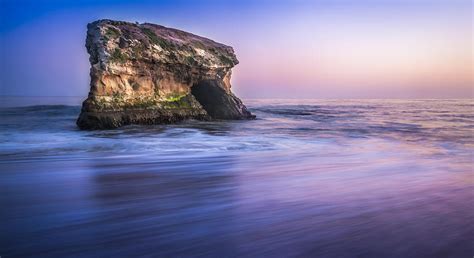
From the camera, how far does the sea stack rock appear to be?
1352 centimetres

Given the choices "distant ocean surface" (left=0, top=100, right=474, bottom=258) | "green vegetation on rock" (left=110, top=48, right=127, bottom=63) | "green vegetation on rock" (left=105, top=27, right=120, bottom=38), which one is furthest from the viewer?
"green vegetation on rock" (left=105, top=27, right=120, bottom=38)

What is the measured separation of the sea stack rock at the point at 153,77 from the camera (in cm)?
1352

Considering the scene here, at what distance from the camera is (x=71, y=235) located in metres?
3.00

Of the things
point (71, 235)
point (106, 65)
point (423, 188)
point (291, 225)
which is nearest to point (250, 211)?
point (291, 225)

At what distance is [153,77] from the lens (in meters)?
15.9

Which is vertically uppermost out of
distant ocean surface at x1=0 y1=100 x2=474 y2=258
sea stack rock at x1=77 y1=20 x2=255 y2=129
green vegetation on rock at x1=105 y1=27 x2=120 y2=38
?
green vegetation on rock at x1=105 y1=27 x2=120 y2=38

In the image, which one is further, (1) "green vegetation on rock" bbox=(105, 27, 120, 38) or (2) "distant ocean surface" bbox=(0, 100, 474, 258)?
(1) "green vegetation on rock" bbox=(105, 27, 120, 38)

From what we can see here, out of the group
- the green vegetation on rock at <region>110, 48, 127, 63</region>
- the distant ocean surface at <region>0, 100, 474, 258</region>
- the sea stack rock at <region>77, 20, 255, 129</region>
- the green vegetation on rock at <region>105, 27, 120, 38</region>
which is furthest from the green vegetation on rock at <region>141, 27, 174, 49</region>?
the distant ocean surface at <region>0, 100, 474, 258</region>

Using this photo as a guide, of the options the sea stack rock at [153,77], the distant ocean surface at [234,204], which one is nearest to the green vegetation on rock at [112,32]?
the sea stack rock at [153,77]

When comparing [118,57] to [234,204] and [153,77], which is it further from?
[234,204]

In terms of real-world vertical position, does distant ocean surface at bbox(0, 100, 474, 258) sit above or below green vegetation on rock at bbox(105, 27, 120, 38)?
below

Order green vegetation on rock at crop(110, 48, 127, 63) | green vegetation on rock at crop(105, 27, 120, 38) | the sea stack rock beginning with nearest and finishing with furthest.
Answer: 1. the sea stack rock
2. green vegetation on rock at crop(110, 48, 127, 63)
3. green vegetation on rock at crop(105, 27, 120, 38)

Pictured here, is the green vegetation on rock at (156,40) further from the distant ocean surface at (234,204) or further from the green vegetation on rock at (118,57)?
the distant ocean surface at (234,204)

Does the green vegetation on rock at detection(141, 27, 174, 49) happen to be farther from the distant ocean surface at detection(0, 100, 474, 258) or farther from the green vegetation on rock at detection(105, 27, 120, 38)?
the distant ocean surface at detection(0, 100, 474, 258)
